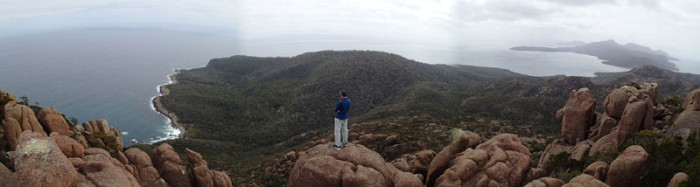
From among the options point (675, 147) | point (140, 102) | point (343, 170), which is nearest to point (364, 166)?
point (343, 170)

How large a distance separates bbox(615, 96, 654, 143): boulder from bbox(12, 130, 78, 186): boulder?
37485 mm

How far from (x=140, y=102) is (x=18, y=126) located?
592 ft

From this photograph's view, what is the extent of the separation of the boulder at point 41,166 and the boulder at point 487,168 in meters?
19.8

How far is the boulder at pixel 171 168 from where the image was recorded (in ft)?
94.5

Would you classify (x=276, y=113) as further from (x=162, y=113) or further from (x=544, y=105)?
(x=544, y=105)

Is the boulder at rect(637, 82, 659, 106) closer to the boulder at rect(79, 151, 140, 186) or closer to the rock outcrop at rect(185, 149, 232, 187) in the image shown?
the rock outcrop at rect(185, 149, 232, 187)

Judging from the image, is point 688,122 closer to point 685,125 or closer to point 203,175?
point 685,125

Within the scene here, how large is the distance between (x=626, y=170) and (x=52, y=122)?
3962cm

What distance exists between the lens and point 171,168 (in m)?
28.9

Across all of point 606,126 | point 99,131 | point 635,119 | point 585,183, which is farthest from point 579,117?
point 99,131

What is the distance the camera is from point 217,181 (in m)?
31.3

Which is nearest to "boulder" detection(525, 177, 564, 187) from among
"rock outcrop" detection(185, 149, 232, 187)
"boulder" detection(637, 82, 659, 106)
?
"boulder" detection(637, 82, 659, 106)

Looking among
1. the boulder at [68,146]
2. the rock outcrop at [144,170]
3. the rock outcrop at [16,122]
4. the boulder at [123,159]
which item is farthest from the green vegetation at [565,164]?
the rock outcrop at [16,122]

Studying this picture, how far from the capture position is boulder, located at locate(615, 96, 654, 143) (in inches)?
1184
